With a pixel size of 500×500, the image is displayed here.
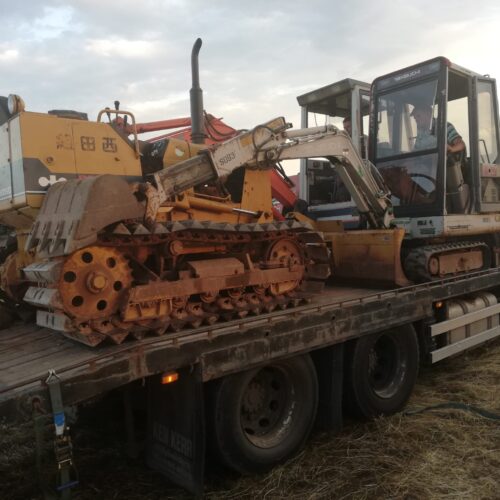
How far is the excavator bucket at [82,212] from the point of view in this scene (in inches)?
135

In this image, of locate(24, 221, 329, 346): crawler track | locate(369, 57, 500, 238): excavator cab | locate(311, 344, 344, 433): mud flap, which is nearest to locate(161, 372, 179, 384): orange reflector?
locate(24, 221, 329, 346): crawler track

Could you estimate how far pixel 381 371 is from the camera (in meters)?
5.16

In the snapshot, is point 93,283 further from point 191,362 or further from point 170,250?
point 191,362

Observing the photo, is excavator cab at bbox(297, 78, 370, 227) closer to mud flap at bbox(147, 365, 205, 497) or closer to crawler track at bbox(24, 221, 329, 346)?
crawler track at bbox(24, 221, 329, 346)

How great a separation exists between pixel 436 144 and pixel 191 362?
476cm

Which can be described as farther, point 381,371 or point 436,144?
point 436,144

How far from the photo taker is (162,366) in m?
3.23

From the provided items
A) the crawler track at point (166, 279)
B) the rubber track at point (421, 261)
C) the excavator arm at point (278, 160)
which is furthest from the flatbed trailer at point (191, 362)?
the excavator arm at point (278, 160)

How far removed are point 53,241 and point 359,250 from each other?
12.5ft

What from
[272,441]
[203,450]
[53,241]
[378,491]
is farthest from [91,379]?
[378,491]

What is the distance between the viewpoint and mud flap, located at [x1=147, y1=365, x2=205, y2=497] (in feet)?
11.1

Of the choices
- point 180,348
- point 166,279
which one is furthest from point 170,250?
point 180,348

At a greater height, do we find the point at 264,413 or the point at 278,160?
the point at 278,160

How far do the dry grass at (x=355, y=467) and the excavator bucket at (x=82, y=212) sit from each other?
1.80 meters
